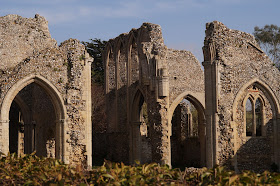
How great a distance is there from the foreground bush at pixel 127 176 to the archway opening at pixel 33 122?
39.7 ft

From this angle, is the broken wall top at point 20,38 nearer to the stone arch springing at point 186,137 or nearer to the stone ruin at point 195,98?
the stone ruin at point 195,98

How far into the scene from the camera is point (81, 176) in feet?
16.2

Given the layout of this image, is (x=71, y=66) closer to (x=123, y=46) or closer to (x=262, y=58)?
(x=262, y=58)

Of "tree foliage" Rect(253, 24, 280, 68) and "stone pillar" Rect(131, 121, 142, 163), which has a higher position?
"tree foliage" Rect(253, 24, 280, 68)

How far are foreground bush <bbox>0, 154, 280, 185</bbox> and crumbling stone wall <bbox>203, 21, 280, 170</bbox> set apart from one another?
1134cm

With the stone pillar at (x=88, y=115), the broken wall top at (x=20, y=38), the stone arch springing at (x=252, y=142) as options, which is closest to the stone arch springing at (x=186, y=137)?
the stone arch springing at (x=252, y=142)

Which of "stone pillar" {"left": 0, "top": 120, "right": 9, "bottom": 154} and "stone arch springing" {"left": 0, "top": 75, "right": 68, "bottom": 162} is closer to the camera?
"stone pillar" {"left": 0, "top": 120, "right": 9, "bottom": 154}

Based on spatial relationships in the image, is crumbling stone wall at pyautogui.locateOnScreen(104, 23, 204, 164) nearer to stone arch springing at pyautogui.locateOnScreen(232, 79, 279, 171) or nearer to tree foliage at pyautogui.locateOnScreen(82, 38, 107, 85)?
stone arch springing at pyautogui.locateOnScreen(232, 79, 279, 171)

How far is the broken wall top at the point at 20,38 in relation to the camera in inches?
861

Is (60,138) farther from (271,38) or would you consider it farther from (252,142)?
(271,38)

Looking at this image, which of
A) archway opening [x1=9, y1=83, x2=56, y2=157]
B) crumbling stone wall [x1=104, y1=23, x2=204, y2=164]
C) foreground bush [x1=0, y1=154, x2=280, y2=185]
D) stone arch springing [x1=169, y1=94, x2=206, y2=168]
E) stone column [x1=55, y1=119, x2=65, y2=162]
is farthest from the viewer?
stone arch springing [x1=169, y1=94, x2=206, y2=168]

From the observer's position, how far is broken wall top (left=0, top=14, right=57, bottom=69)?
71.8 feet

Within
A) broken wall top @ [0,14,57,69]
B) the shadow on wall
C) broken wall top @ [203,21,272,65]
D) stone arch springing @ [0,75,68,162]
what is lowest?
the shadow on wall

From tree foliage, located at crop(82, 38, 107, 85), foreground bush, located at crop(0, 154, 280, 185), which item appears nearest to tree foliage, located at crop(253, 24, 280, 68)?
tree foliage, located at crop(82, 38, 107, 85)
